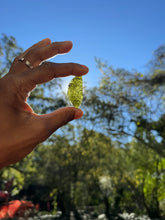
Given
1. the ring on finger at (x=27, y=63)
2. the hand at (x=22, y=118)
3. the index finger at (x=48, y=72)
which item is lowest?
the hand at (x=22, y=118)

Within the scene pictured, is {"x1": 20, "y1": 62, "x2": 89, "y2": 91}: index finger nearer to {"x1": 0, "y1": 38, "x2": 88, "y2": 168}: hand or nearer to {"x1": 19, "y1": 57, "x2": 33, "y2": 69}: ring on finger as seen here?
{"x1": 0, "y1": 38, "x2": 88, "y2": 168}: hand

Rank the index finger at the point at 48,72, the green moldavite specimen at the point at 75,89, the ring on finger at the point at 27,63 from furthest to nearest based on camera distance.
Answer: the green moldavite specimen at the point at 75,89
the ring on finger at the point at 27,63
the index finger at the point at 48,72

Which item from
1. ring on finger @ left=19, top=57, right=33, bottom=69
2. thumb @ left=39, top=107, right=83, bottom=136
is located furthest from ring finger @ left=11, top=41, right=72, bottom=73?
thumb @ left=39, top=107, right=83, bottom=136

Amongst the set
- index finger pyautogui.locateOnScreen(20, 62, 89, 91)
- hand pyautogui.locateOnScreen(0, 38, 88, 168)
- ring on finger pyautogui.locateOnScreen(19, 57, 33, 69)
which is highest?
ring on finger pyautogui.locateOnScreen(19, 57, 33, 69)

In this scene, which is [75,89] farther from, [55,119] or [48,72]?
[55,119]

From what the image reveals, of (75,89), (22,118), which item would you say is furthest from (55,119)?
(75,89)

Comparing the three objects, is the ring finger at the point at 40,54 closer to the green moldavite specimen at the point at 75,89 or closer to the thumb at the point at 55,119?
the green moldavite specimen at the point at 75,89

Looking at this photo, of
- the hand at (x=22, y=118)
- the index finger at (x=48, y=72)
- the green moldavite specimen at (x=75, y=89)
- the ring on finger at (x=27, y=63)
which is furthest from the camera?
the green moldavite specimen at (x=75, y=89)

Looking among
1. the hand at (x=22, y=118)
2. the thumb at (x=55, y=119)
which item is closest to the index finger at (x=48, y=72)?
the hand at (x=22, y=118)

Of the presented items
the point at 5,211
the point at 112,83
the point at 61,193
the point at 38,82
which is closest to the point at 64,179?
the point at 61,193

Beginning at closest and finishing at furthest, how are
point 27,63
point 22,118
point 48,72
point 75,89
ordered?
1. point 22,118
2. point 48,72
3. point 27,63
4. point 75,89

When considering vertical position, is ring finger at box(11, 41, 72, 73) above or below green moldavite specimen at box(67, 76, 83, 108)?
above
